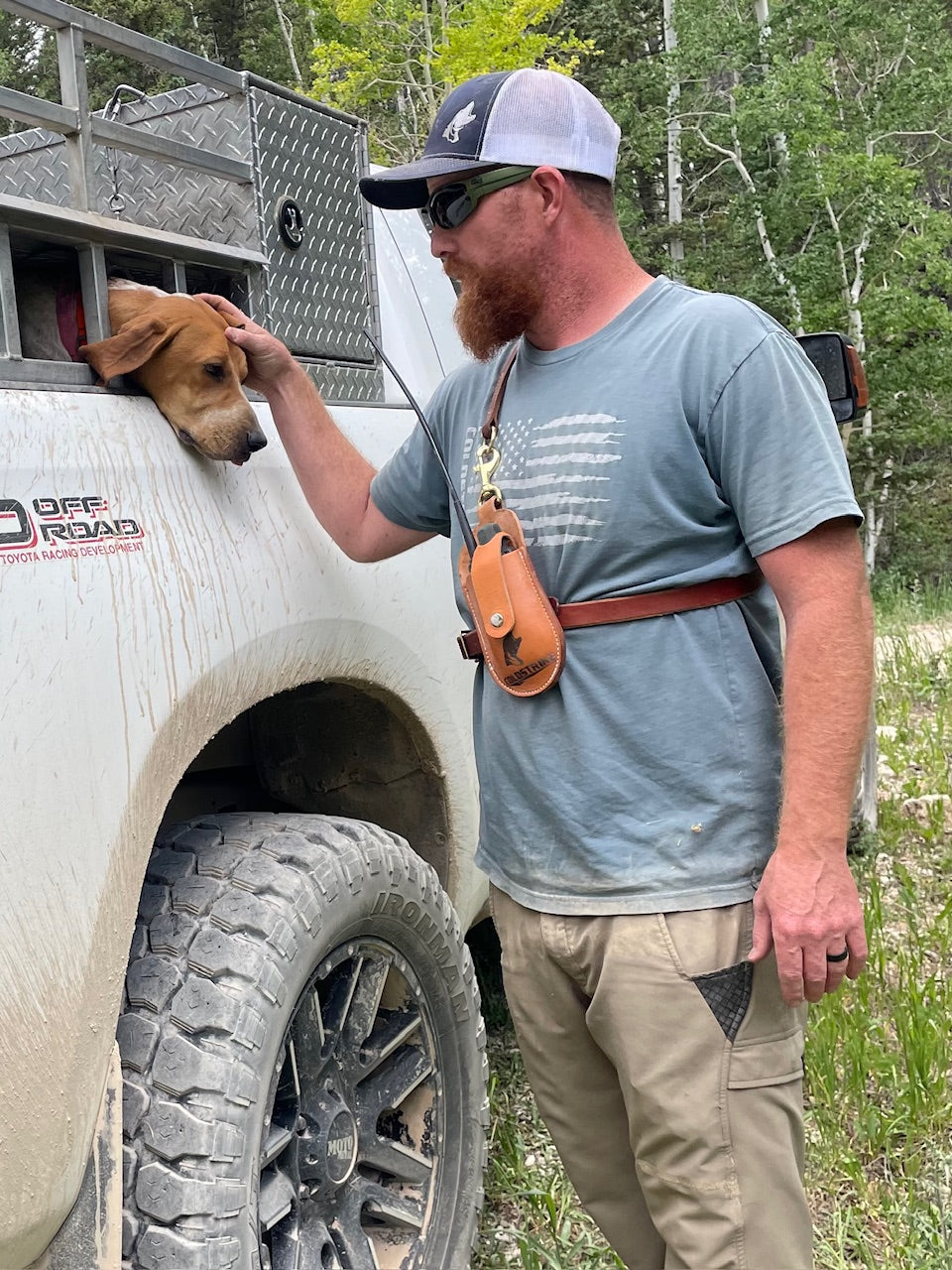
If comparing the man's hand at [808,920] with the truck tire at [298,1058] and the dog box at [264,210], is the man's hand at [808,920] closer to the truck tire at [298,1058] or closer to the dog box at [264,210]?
the truck tire at [298,1058]

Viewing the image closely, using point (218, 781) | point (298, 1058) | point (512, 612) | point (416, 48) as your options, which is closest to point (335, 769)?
point (218, 781)

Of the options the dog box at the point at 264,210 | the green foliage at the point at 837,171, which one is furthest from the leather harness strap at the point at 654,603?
the green foliage at the point at 837,171

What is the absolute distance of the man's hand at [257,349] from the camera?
7.87 feet

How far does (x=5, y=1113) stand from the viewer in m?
1.66

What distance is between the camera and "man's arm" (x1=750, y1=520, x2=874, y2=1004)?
6.48 feet

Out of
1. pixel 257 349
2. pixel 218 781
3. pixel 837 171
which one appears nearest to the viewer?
pixel 257 349

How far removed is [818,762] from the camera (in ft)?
6.52

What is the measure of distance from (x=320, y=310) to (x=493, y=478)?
83cm

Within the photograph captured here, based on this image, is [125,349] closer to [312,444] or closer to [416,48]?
[312,444]

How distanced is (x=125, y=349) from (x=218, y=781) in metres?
1.16

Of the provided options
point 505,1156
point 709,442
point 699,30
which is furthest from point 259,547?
point 699,30

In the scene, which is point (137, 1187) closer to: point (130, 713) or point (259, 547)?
point (130, 713)

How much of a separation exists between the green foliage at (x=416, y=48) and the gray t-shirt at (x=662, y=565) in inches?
603

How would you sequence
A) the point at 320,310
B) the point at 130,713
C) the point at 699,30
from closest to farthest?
the point at 130,713 < the point at 320,310 < the point at 699,30
